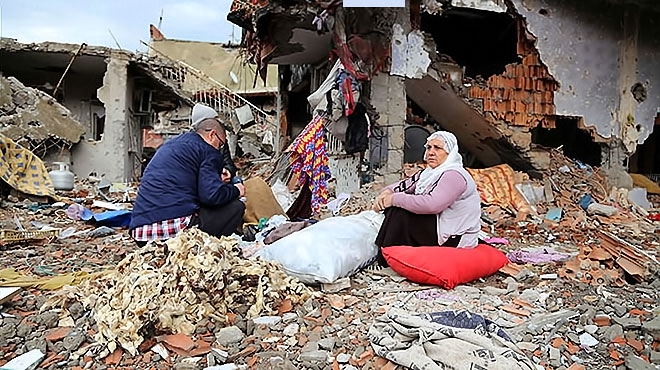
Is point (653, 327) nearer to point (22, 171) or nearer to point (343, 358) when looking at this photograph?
point (343, 358)

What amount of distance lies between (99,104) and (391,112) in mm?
12138

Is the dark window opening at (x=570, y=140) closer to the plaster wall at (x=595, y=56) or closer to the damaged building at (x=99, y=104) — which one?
the plaster wall at (x=595, y=56)

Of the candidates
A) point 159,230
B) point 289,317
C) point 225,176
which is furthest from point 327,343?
point 225,176

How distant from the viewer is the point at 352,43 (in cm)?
735

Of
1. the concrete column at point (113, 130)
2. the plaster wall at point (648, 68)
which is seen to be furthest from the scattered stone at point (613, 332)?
the concrete column at point (113, 130)

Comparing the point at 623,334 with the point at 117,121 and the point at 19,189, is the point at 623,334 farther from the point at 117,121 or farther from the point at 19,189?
the point at 117,121

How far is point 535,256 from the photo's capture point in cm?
516

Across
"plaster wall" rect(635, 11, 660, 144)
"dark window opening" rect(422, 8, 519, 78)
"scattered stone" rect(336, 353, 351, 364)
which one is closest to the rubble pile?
"scattered stone" rect(336, 353, 351, 364)

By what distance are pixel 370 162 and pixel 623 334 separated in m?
4.85

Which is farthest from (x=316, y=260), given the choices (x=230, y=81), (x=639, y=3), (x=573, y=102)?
(x=230, y=81)

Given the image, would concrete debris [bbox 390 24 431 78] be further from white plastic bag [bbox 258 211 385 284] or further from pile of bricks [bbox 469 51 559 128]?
white plastic bag [bbox 258 211 385 284]

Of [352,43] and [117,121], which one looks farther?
[117,121]

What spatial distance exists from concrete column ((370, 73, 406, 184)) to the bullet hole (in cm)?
441

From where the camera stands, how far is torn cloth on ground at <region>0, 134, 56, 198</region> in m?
8.91
